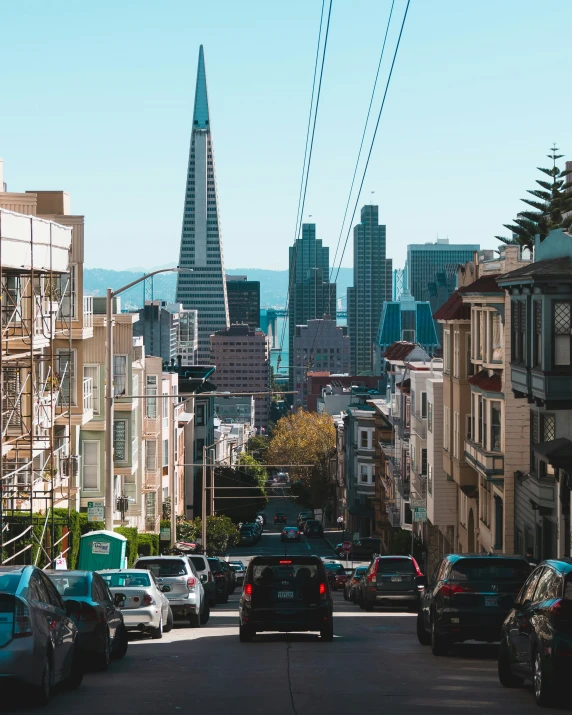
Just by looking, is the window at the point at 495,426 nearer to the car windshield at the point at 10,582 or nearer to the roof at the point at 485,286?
the roof at the point at 485,286

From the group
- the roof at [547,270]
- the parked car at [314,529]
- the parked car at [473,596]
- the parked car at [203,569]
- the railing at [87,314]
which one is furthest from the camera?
the parked car at [314,529]

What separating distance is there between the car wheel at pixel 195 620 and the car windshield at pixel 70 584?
30.4ft

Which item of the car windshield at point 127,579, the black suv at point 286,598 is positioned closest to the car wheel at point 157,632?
the car windshield at point 127,579

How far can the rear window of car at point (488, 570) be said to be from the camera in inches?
744

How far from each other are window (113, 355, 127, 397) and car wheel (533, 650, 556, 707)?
4019 cm

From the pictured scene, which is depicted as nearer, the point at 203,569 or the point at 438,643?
the point at 438,643

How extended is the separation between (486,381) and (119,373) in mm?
15866

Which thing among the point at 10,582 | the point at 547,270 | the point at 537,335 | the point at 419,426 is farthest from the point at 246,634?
the point at 419,426

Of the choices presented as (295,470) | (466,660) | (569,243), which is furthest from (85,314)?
(295,470)

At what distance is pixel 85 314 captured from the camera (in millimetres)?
42375

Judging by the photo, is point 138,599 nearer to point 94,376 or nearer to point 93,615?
point 93,615

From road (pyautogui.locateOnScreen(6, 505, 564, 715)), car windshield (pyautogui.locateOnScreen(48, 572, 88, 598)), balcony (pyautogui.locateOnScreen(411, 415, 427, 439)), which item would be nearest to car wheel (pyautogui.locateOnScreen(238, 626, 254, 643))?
road (pyautogui.locateOnScreen(6, 505, 564, 715))

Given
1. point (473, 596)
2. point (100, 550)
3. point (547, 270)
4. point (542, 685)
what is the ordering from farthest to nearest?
point (100, 550) < point (547, 270) < point (473, 596) < point (542, 685)

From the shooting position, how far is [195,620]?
27.1m
